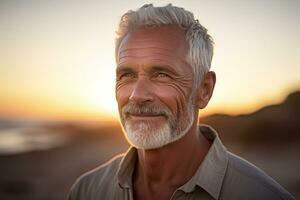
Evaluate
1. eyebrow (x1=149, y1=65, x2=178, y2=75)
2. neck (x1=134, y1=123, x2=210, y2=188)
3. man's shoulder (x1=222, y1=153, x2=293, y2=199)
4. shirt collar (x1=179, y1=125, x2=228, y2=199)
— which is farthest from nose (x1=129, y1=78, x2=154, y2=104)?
man's shoulder (x1=222, y1=153, x2=293, y2=199)

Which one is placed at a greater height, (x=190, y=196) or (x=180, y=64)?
(x=180, y=64)

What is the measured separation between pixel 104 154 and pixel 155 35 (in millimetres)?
16611

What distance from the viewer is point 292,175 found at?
1157 centimetres

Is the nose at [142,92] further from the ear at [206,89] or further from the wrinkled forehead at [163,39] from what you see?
the ear at [206,89]

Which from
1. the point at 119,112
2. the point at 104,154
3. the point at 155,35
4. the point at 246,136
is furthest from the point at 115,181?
the point at 104,154

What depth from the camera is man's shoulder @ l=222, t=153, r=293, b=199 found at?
316 cm

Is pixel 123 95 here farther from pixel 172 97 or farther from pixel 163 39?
pixel 163 39

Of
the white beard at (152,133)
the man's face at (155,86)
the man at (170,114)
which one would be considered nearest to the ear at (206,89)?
the man at (170,114)

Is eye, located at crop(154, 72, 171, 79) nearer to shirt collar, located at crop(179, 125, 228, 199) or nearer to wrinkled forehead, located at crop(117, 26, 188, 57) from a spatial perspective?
wrinkled forehead, located at crop(117, 26, 188, 57)

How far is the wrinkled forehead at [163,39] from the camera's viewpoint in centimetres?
326

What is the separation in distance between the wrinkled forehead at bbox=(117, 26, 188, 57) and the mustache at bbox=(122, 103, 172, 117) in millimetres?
398

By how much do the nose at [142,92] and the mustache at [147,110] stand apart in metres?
0.04

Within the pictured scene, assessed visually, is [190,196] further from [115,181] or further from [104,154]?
[104,154]

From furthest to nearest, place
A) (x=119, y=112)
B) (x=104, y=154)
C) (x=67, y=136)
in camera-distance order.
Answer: (x=67, y=136)
(x=104, y=154)
(x=119, y=112)
